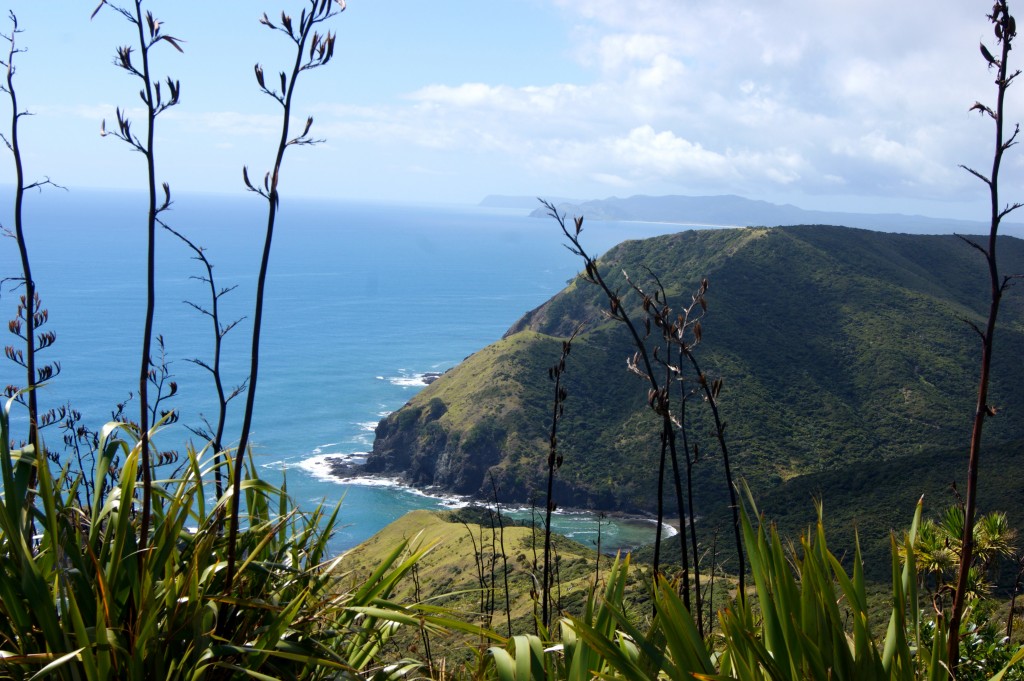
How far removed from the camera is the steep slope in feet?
189

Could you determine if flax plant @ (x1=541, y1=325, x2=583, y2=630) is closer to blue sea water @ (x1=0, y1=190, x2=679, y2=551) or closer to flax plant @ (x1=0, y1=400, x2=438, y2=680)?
flax plant @ (x1=0, y1=400, x2=438, y2=680)

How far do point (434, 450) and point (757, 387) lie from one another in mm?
23222

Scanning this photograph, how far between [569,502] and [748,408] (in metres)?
13.4

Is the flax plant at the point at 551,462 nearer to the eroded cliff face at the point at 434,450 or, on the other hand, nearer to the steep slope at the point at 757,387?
the steep slope at the point at 757,387

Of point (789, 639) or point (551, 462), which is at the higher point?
point (551, 462)

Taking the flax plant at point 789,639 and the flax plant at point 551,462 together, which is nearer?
the flax plant at point 789,639

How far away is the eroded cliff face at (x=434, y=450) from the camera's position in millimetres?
62406

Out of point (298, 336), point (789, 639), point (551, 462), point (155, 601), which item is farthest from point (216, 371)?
point (298, 336)

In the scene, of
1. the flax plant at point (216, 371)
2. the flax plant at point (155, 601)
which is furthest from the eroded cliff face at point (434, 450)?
the flax plant at point (155, 601)

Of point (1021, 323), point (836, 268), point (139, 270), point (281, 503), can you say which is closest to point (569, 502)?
Answer: point (836, 268)

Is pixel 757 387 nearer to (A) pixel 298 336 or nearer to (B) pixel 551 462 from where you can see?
(B) pixel 551 462

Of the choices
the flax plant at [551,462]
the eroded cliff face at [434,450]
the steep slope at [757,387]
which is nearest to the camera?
the flax plant at [551,462]

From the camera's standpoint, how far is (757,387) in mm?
61688

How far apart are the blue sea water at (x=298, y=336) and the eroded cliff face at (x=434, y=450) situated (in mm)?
2518
